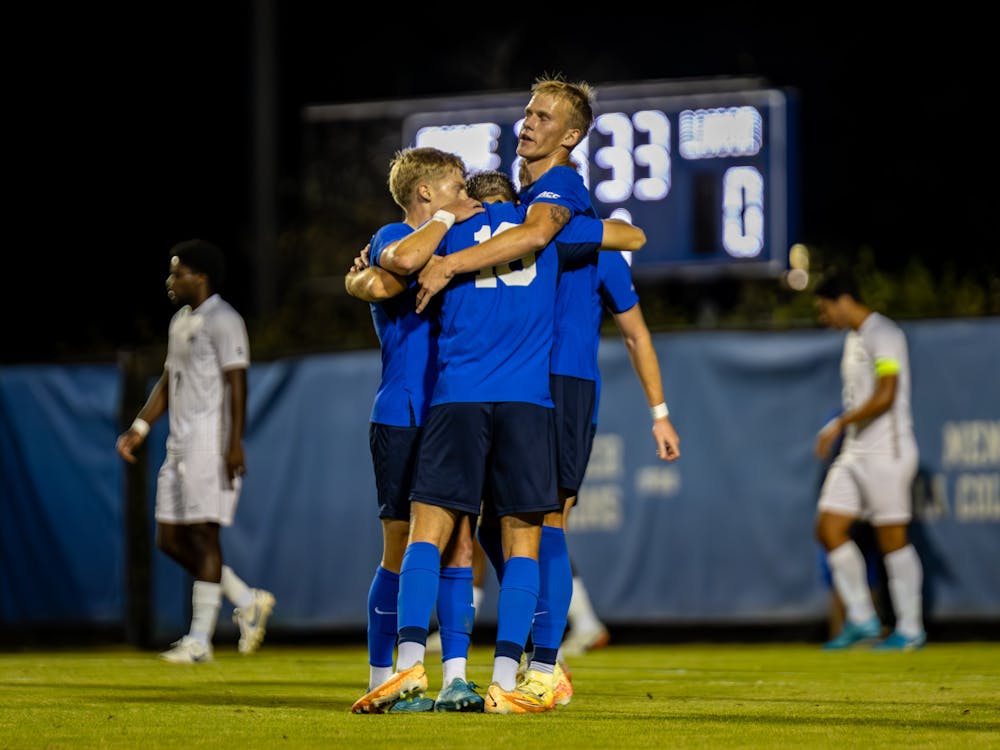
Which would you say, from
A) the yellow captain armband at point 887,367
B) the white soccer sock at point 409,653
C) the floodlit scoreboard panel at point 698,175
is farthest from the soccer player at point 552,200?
the floodlit scoreboard panel at point 698,175

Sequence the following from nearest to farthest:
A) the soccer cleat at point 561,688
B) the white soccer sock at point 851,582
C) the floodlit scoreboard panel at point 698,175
Answer: the soccer cleat at point 561,688 < the white soccer sock at point 851,582 < the floodlit scoreboard panel at point 698,175

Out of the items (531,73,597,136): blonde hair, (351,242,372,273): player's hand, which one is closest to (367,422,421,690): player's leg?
(351,242,372,273): player's hand

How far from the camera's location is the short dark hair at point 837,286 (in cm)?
1195

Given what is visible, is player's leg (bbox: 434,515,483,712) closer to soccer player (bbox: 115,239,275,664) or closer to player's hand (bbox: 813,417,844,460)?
soccer player (bbox: 115,239,275,664)

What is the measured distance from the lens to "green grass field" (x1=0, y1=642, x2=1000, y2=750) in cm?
639

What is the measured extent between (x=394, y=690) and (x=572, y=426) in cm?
125

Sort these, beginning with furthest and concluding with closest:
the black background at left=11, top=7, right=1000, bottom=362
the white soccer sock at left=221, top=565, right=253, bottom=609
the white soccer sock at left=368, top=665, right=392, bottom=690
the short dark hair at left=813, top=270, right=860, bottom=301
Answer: the black background at left=11, top=7, right=1000, bottom=362 → the short dark hair at left=813, top=270, right=860, bottom=301 → the white soccer sock at left=221, top=565, right=253, bottom=609 → the white soccer sock at left=368, top=665, right=392, bottom=690

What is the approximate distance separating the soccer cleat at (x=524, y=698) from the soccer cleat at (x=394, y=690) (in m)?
0.25

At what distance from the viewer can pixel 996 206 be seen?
1086 inches

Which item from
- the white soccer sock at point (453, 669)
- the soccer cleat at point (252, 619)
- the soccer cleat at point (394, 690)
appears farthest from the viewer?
the soccer cleat at point (252, 619)

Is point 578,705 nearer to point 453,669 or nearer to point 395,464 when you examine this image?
point 453,669

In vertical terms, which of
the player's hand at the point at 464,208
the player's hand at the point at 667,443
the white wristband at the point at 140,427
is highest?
the player's hand at the point at 464,208

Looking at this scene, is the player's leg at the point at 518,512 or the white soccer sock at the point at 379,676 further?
the white soccer sock at the point at 379,676

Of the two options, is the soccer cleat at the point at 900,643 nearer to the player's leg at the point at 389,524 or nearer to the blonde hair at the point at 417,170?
the player's leg at the point at 389,524
